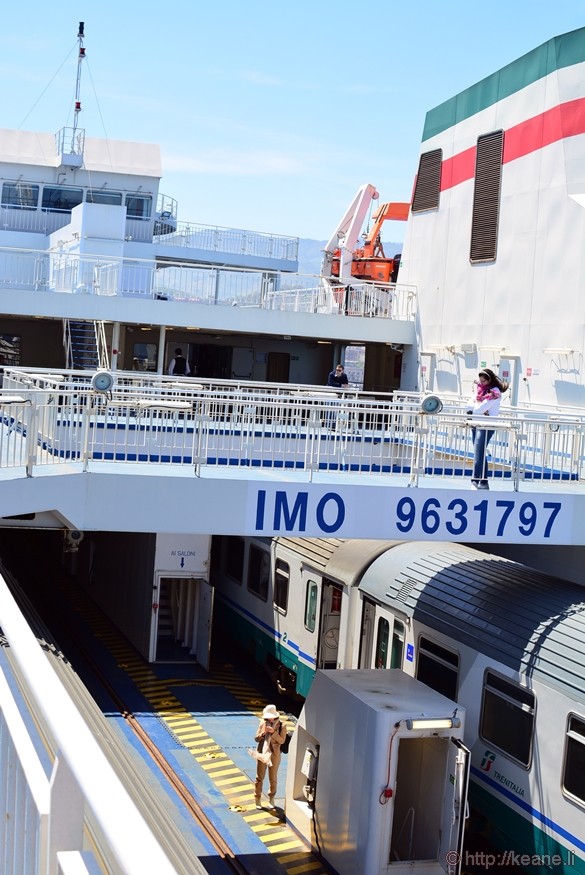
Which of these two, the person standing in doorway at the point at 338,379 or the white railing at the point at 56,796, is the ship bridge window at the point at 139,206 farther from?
the white railing at the point at 56,796

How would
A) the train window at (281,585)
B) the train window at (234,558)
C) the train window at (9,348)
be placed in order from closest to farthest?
the train window at (281,585) → the train window at (234,558) → the train window at (9,348)

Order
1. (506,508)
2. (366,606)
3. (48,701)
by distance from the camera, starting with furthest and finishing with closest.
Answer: (366,606)
(506,508)
(48,701)

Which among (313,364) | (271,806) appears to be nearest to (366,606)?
(271,806)

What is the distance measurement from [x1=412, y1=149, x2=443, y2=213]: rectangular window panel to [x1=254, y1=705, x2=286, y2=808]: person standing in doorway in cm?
1670

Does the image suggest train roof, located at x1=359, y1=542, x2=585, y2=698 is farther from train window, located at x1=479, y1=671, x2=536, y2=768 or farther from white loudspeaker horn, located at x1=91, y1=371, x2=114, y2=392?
white loudspeaker horn, located at x1=91, y1=371, x2=114, y2=392

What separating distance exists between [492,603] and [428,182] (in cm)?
1705

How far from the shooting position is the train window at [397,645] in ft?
53.6

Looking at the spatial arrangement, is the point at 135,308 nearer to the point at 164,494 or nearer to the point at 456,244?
the point at 456,244

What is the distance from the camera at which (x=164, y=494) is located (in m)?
13.5

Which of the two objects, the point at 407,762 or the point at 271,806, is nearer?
the point at 407,762

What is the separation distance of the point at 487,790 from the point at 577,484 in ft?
15.1

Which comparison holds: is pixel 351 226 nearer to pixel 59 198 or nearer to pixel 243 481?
pixel 59 198

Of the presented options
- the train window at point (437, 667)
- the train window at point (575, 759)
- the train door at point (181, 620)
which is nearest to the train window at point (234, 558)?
the train door at point (181, 620)

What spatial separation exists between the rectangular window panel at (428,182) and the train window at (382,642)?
14727 millimetres
